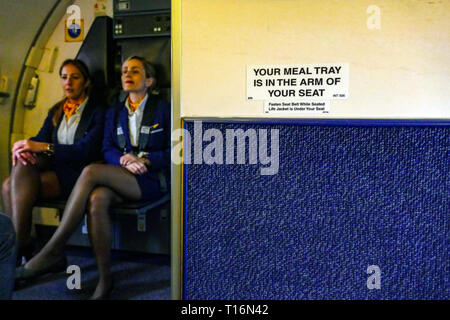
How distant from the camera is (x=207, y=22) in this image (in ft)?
2.38

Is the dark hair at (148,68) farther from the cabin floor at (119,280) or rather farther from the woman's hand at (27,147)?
the cabin floor at (119,280)

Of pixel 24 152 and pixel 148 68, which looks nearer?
pixel 24 152

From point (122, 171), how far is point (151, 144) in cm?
27

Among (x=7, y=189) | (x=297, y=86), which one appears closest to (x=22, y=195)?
(x=7, y=189)

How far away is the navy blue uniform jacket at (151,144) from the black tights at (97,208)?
12cm

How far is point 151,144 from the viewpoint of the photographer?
2227 mm

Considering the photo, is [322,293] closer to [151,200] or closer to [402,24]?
[402,24]

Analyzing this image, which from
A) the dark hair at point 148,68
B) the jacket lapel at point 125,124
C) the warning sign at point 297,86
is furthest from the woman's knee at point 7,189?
the warning sign at point 297,86

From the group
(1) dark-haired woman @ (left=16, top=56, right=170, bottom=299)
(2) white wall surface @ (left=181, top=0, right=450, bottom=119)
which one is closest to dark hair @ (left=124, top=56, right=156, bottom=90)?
(1) dark-haired woman @ (left=16, top=56, right=170, bottom=299)

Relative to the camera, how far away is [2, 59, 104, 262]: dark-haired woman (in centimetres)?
213

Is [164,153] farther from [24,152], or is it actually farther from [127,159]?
[24,152]

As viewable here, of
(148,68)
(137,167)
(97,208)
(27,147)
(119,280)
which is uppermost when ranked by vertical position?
(148,68)

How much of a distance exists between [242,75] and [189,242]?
14.0 inches

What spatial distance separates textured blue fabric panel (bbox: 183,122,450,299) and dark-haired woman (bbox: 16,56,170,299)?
1.33 metres
